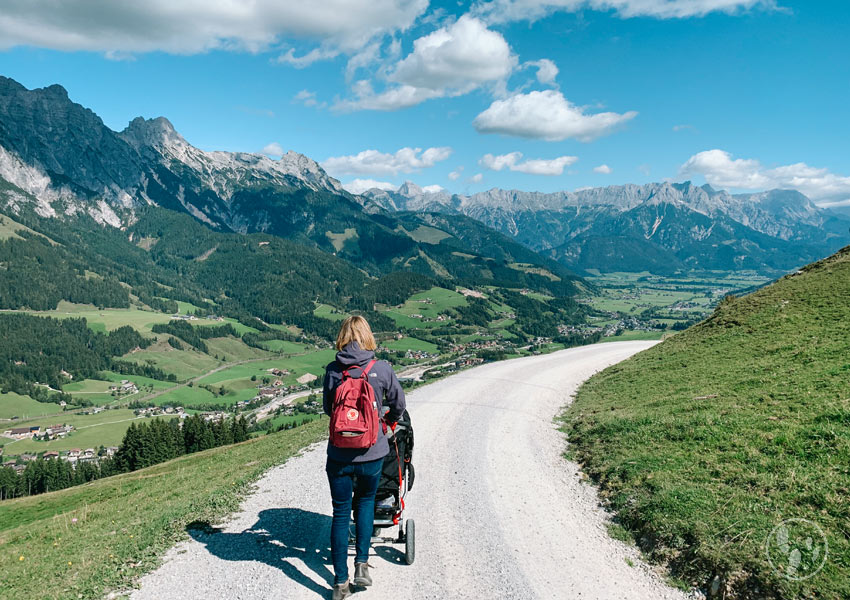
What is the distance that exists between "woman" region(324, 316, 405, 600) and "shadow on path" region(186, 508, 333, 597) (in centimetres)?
79

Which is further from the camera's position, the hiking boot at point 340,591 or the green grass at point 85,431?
the green grass at point 85,431

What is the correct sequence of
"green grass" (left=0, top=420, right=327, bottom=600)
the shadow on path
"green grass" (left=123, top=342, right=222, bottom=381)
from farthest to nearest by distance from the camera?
"green grass" (left=123, top=342, right=222, bottom=381) → the shadow on path → "green grass" (left=0, top=420, right=327, bottom=600)

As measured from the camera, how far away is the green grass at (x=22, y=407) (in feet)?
411

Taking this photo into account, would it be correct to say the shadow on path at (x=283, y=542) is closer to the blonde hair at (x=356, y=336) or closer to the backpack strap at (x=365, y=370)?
the backpack strap at (x=365, y=370)

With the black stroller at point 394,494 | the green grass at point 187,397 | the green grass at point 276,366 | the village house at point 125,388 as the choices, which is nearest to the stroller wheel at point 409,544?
the black stroller at point 394,494

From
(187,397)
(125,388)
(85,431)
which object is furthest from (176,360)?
(85,431)

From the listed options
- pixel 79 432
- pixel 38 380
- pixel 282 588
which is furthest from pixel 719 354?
pixel 38 380

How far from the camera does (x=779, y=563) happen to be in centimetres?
745

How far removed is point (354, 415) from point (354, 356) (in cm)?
99

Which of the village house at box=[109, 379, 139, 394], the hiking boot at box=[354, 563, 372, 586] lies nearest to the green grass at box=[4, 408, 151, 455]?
the village house at box=[109, 379, 139, 394]

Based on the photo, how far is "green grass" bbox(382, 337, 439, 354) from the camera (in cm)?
18250

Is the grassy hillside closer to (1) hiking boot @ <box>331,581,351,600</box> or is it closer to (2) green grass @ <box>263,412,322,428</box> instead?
(1) hiking boot @ <box>331,581,351,600</box>

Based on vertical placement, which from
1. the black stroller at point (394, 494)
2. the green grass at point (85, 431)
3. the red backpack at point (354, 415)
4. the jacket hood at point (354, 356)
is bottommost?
the green grass at point (85, 431)

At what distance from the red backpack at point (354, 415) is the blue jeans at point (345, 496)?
0.48m
